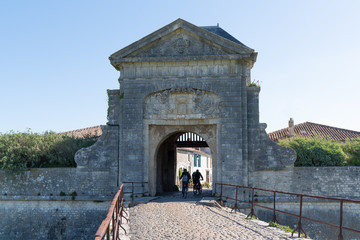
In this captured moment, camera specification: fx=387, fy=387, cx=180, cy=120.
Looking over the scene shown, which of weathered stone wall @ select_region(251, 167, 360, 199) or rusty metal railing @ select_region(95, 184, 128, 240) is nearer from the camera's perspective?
rusty metal railing @ select_region(95, 184, 128, 240)

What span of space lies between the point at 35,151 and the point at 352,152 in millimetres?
13918

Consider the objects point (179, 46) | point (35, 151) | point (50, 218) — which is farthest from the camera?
point (35, 151)

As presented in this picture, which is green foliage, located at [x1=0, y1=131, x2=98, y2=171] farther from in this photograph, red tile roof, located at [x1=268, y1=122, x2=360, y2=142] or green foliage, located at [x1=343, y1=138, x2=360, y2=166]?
red tile roof, located at [x1=268, y1=122, x2=360, y2=142]

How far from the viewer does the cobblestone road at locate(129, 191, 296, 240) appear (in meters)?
8.38

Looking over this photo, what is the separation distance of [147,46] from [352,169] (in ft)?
32.2

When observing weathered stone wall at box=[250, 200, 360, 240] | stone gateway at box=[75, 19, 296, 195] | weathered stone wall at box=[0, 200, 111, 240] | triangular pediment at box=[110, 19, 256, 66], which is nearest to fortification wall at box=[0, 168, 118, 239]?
weathered stone wall at box=[0, 200, 111, 240]

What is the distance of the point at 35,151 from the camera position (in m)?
16.8

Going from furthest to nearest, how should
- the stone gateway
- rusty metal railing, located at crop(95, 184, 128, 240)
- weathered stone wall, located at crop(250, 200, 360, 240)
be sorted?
the stone gateway < weathered stone wall, located at crop(250, 200, 360, 240) < rusty metal railing, located at crop(95, 184, 128, 240)

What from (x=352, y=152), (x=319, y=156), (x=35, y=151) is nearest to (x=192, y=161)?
(x=352, y=152)

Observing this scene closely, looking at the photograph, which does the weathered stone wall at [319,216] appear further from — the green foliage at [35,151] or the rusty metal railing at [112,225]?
the green foliage at [35,151]

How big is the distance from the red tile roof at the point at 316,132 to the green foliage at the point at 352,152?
599 centimetres

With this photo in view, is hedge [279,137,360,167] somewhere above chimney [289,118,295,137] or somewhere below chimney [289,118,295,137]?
below

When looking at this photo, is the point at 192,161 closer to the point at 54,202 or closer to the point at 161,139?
the point at 161,139

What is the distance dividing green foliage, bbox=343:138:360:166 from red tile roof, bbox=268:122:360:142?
599 cm
